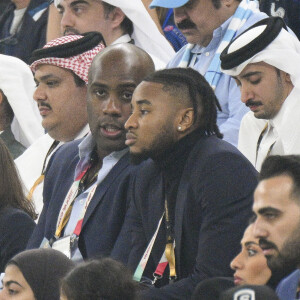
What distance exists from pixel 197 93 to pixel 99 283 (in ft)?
3.78

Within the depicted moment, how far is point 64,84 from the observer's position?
19.7ft

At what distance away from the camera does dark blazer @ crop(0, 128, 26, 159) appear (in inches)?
281

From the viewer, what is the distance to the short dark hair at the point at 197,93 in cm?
453

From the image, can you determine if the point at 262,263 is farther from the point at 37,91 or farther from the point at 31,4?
the point at 31,4

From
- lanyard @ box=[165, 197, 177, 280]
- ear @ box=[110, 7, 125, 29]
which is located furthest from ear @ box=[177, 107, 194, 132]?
ear @ box=[110, 7, 125, 29]

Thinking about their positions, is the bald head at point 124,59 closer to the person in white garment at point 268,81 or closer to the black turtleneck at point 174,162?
the person in white garment at point 268,81

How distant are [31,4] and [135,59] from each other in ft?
10.9

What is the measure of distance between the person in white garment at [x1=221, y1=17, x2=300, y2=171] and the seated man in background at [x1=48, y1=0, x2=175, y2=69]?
4.57 feet

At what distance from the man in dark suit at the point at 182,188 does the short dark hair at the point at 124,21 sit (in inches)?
90.4

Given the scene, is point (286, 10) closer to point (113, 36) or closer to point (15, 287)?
point (113, 36)

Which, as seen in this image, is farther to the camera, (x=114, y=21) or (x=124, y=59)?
(x=114, y=21)

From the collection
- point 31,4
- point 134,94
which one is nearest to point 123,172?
point 134,94

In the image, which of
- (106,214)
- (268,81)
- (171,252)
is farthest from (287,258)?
(268,81)

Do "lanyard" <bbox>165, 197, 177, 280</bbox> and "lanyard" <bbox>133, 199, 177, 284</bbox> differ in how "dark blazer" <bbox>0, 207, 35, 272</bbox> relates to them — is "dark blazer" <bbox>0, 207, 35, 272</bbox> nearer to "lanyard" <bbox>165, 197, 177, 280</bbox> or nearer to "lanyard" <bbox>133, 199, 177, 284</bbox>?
"lanyard" <bbox>133, 199, 177, 284</bbox>
